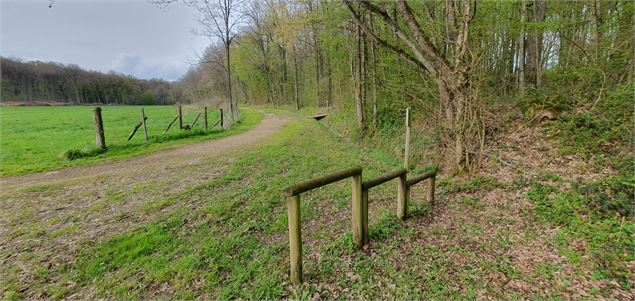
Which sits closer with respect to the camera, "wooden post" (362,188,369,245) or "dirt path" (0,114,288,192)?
"wooden post" (362,188,369,245)

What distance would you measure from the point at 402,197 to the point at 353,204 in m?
1.09

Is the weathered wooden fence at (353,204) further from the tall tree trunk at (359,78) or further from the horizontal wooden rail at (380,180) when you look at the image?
the tall tree trunk at (359,78)

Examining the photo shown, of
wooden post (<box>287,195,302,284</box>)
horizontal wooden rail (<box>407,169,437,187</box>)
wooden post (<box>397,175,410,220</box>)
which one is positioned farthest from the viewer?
horizontal wooden rail (<box>407,169,437,187</box>)

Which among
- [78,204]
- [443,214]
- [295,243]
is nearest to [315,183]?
[295,243]

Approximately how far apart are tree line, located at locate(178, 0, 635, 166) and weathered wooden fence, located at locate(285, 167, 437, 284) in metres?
2.54

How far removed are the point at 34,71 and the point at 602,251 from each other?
87.4 m

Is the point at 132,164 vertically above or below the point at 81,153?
Answer: below

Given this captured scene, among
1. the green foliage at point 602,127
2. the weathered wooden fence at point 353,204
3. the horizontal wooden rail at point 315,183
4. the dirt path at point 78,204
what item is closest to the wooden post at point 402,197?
the weathered wooden fence at point 353,204

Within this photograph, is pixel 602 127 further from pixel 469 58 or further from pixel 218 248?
pixel 218 248

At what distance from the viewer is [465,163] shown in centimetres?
554

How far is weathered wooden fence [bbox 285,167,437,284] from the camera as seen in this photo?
8.32ft

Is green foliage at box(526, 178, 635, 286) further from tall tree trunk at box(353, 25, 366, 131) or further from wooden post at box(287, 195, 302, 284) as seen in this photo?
tall tree trunk at box(353, 25, 366, 131)

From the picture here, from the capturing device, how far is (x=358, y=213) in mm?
3182

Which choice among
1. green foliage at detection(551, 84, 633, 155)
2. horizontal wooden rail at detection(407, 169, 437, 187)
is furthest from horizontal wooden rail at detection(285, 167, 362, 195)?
green foliage at detection(551, 84, 633, 155)
